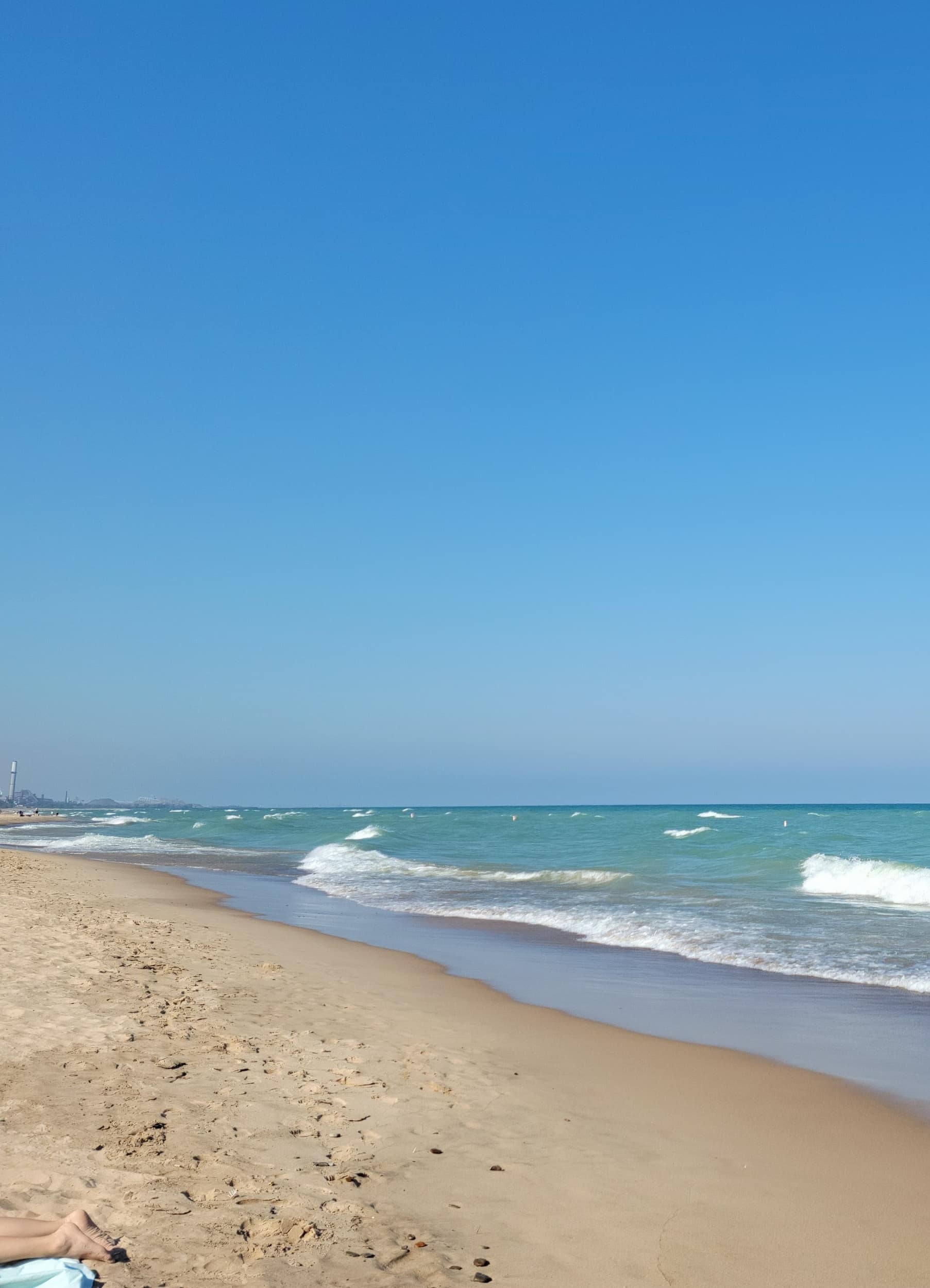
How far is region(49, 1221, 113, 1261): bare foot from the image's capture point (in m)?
3.61

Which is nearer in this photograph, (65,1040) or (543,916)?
(65,1040)

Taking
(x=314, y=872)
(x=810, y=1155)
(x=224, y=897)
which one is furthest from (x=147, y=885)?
(x=810, y=1155)

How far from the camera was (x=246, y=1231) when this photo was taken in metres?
4.04

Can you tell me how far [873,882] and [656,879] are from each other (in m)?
5.16

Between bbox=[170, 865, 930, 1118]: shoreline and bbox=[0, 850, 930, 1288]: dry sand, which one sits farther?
bbox=[170, 865, 930, 1118]: shoreline

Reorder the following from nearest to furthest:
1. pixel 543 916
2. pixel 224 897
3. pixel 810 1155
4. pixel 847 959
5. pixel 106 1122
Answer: pixel 106 1122
pixel 810 1155
pixel 847 959
pixel 543 916
pixel 224 897

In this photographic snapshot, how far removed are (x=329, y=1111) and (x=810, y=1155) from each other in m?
2.82

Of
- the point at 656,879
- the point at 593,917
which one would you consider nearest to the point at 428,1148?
the point at 593,917

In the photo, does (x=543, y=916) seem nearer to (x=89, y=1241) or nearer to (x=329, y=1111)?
(x=329, y=1111)

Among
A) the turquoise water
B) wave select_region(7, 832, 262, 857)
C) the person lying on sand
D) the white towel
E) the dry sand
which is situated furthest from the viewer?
wave select_region(7, 832, 262, 857)

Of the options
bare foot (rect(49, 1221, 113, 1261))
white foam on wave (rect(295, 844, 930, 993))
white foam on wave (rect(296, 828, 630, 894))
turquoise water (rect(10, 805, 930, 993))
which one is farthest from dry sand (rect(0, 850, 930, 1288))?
white foam on wave (rect(296, 828, 630, 894))

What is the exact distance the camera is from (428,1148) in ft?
17.4

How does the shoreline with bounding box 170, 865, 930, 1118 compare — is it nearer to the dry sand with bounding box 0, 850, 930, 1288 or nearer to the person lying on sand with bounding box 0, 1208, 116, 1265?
the dry sand with bounding box 0, 850, 930, 1288

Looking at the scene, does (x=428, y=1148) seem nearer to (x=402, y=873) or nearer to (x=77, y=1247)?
→ (x=77, y=1247)
